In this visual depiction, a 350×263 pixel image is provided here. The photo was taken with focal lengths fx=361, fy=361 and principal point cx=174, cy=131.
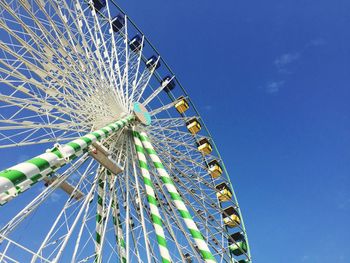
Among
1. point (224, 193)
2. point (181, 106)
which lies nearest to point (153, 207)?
point (224, 193)

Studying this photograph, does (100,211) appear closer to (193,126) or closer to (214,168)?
(214,168)

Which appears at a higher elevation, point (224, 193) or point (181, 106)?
point (181, 106)

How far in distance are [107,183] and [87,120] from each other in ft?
5.33

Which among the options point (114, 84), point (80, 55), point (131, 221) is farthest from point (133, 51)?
point (131, 221)

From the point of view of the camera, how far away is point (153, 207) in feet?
24.0

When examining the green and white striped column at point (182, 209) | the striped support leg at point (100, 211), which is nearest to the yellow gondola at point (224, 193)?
the green and white striped column at point (182, 209)

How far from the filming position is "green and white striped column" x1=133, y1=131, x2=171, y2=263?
21.6ft

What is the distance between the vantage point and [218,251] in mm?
10680

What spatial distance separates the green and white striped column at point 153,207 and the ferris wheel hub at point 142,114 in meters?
0.55

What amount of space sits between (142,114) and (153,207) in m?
3.21

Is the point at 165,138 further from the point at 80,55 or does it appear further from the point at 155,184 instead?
the point at 80,55

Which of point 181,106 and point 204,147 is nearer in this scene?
point 204,147

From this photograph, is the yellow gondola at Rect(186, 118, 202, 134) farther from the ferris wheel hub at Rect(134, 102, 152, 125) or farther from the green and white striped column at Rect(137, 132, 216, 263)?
the green and white striped column at Rect(137, 132, 216, 263)

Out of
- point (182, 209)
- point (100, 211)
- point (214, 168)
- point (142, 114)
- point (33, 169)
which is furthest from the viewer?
point (214, 168)
